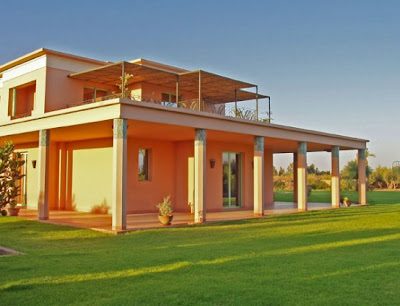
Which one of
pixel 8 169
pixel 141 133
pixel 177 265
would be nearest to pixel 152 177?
pixel 141 133

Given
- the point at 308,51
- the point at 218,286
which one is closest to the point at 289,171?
the point at 308,51

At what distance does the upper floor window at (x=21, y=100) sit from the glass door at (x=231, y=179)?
8.82 metres

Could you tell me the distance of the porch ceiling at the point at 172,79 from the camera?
15.4 metres

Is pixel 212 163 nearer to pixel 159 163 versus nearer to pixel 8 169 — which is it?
pixel 159 163

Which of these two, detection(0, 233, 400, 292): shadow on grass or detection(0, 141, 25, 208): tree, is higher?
detection(0, 141, 25, 208): tree

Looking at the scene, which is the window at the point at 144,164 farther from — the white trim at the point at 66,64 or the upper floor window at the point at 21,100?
the upper floor window at the point at 21,100

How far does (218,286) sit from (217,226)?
7377 millimetres

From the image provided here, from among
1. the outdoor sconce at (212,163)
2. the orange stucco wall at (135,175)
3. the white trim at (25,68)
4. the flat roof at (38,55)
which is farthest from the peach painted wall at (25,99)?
the outdoor sconce at (212,163)

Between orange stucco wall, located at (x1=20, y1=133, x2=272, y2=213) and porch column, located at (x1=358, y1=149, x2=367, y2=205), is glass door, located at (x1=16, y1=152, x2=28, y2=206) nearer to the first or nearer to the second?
orange stucco wall, located at (x1=20, y1=133, x2=272, y2=213)

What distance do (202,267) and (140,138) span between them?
1061 cm

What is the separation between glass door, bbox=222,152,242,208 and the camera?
19594mm

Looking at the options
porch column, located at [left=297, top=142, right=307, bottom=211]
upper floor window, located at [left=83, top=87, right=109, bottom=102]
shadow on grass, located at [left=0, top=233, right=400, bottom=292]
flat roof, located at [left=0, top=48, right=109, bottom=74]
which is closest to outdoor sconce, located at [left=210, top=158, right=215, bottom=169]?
porch column, located at [left=297, top=142, right=307, bottom=211]

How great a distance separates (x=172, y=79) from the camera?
17531 mm

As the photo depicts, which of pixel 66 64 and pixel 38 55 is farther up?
pixel 38 55
